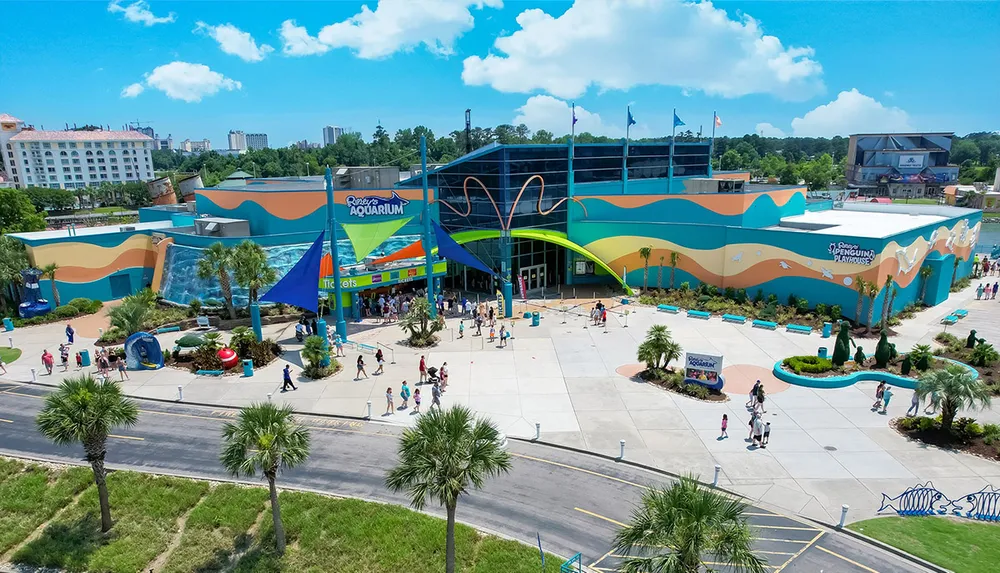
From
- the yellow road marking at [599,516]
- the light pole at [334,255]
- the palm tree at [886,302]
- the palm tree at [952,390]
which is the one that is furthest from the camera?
the palm tree at [886,302]

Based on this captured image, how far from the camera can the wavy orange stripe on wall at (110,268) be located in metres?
42.6

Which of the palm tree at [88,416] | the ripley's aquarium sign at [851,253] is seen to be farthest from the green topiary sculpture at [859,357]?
the palm tree at [88,416]

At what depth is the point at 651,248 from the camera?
45.3 m

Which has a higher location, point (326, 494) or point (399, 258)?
point (399, 258)

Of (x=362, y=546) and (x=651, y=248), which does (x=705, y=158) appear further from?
(x=362, y=546)

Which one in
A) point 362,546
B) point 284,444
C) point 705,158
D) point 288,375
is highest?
point 705,158

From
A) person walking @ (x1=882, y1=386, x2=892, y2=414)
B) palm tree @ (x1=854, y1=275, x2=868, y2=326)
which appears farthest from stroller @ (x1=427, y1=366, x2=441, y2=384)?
palm tree @ (x1=854, y1=275, x2=868, y2=326)

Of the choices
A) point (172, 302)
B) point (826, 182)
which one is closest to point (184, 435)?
point (172, 302)

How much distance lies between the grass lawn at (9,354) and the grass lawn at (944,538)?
131 feet

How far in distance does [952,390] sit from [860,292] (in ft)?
48.5

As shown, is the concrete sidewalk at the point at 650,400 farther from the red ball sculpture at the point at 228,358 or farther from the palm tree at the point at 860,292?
the palm tree at the point at 860,292

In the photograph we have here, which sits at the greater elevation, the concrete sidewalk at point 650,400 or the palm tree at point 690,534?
the palm tree at point 690,534

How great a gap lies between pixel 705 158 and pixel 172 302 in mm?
51305

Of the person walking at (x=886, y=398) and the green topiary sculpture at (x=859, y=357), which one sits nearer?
the person walking at (x=886, y=398)
